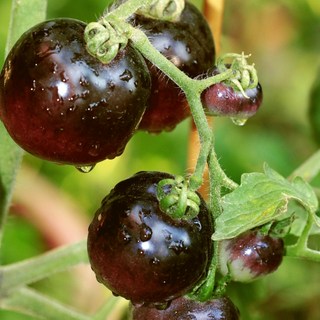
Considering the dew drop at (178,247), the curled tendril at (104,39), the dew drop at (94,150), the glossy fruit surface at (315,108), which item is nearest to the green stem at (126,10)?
the curled tendril at (104,39)

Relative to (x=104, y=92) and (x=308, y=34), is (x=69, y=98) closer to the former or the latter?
(x=104, y=92)

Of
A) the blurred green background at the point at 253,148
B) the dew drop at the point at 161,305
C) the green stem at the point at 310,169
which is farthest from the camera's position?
the blurred green background at the point at 253,148

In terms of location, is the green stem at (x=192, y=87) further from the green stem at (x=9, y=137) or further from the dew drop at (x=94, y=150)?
the green stem at (x=9, y=137)

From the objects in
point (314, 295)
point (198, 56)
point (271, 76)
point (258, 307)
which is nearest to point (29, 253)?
point (258, 307)

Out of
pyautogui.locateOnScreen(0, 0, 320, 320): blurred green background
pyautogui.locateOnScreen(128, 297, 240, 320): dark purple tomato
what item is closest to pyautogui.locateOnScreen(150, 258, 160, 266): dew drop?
pyautogui.locateOnScreen(128, 297, 240, 320): dark purple tomato

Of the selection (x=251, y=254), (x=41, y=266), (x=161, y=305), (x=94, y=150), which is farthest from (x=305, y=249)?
(x=41, y=266)

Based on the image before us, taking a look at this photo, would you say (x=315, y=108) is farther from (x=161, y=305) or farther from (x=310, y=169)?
(x=161, y=305)
